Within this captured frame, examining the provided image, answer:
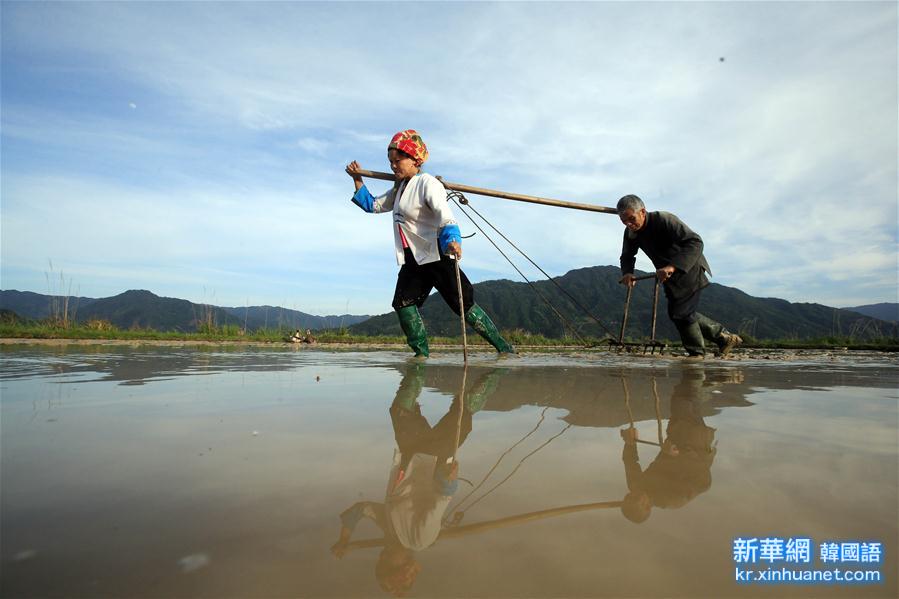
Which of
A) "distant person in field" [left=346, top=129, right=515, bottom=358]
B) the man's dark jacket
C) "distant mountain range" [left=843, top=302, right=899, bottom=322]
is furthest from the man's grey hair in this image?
"distant mountain range" [left=843, top=302, right=899, bottom=322]

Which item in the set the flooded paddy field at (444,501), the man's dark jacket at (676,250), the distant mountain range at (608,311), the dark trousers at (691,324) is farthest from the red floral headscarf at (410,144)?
the distant mountain range at (608,311)

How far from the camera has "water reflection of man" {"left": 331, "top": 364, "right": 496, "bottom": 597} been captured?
2.18 feet

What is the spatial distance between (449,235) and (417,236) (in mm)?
460

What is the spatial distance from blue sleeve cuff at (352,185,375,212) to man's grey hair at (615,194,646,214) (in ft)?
8.28

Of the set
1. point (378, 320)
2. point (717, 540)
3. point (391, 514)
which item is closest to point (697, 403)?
point (717, 540)

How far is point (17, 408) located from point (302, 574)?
5.47 feet

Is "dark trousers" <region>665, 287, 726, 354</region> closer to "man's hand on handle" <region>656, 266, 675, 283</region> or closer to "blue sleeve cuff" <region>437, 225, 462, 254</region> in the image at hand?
"man's hand on handle" <region>656, 266, 675, 283</region>

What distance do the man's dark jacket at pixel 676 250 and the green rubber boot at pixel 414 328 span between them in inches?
97.0

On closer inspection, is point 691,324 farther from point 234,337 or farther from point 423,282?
point 234,337

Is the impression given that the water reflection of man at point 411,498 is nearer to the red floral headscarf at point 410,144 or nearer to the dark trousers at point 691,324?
the red floral headscarf at point 410,144

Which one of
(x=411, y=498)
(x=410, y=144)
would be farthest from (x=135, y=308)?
(x=411, y=498)

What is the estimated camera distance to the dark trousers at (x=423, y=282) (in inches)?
178

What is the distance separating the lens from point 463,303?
4484 mm

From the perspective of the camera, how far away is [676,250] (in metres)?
4.85
